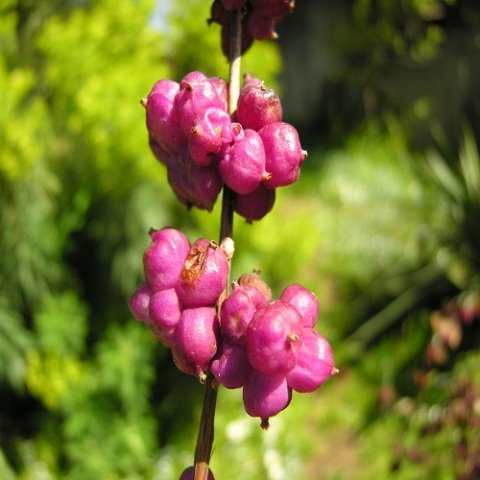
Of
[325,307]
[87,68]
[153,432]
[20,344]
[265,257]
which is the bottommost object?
[325,307]

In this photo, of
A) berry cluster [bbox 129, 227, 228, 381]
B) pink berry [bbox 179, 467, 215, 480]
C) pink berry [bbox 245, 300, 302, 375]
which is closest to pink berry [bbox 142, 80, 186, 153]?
berry cluster [bbox 129, 227, 228, 381]

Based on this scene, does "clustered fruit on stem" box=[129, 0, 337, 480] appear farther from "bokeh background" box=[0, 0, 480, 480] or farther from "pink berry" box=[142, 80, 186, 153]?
"bokeh background" box=[0, 0, 480, 480]

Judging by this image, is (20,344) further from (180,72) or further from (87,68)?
(180,72)

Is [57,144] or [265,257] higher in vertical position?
[57,144]

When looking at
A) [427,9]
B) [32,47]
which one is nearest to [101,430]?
[32,47]

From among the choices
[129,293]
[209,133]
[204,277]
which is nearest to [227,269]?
[204,277]
